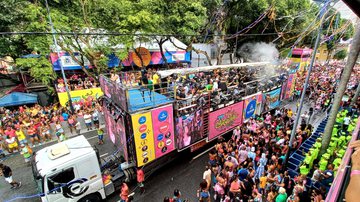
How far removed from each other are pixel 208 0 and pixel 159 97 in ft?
52.6

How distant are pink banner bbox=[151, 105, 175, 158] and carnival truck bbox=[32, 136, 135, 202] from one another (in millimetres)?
1417

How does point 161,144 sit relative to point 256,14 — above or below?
below

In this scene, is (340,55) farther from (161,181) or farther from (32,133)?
(32,133)

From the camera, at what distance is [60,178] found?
5930mm

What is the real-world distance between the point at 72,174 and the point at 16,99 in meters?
15.0

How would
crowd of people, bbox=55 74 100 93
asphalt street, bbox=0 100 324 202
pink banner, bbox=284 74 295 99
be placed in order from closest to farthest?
asphalt street, bbox=0 100 324 202 → pink banner, bbox=284 74 295 99 → crowd of people, bbox=55 74 100 93

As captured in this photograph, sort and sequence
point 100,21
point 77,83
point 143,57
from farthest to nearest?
point 143,57
point 77,83
point 100,21

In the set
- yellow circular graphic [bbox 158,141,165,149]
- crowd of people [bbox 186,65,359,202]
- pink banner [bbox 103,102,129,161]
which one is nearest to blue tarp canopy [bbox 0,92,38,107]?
pink banner [bbox 103,102,129,161]

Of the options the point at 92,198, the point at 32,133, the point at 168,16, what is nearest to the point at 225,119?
the point at 92,198

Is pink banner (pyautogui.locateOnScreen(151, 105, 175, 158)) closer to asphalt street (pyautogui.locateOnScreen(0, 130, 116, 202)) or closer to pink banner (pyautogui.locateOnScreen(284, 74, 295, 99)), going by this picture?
asphalt street (pyautogui.locateOnScreen(0, 130, 116, 202))

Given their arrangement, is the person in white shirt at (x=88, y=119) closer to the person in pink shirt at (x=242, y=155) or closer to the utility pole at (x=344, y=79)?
the person in pink shirt at (x=242, y=155)

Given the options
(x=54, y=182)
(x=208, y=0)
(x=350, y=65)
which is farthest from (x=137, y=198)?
(x=208, y=0)

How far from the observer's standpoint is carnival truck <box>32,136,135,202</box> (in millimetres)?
5760

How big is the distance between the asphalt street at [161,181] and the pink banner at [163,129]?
1.66m
